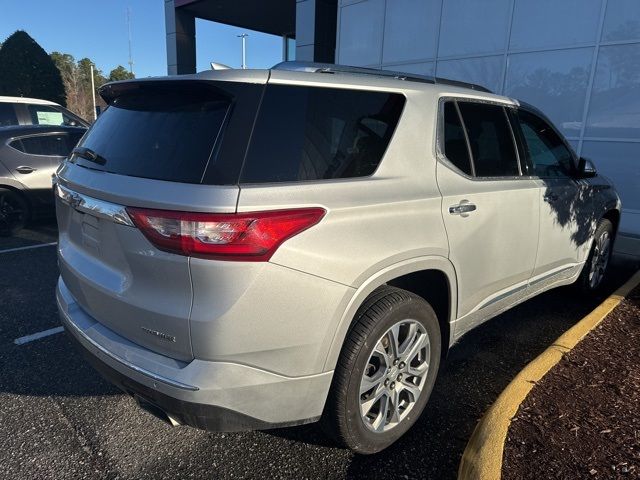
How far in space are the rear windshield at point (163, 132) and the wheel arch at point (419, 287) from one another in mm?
844

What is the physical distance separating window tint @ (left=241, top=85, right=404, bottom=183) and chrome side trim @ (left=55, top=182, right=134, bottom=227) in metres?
0.55

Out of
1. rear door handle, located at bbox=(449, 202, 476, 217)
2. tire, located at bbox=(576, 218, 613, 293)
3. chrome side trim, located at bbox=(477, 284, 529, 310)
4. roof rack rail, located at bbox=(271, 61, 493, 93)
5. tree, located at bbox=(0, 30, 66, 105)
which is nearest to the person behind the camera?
roof rack rail, located at bbox=(271, 61, 493, 93)

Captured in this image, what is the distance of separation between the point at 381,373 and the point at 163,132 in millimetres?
1521

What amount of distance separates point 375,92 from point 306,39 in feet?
38.6

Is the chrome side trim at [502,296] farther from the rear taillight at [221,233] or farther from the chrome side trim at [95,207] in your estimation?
the chrome side trim at [95,207]

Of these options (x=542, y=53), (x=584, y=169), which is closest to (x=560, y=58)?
(x=542, y=53)

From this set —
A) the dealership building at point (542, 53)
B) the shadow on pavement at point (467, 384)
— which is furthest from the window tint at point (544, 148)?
the dealership building at point (542, 53)

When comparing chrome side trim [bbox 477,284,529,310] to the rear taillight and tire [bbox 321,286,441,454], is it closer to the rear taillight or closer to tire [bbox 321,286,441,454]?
tire [bbox 321,286,441,454]

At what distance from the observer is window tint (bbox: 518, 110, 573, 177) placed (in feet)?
11.4

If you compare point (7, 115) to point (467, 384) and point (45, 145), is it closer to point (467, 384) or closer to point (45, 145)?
point (45, 145)

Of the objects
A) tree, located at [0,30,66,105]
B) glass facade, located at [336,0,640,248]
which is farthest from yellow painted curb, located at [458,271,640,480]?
tree, located at [0,30,66,105]

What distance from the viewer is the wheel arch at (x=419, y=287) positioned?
6.71 feet

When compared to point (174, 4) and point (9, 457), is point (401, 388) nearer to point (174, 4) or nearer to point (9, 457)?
point (9, 457)

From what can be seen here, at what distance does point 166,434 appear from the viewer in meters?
2.58
